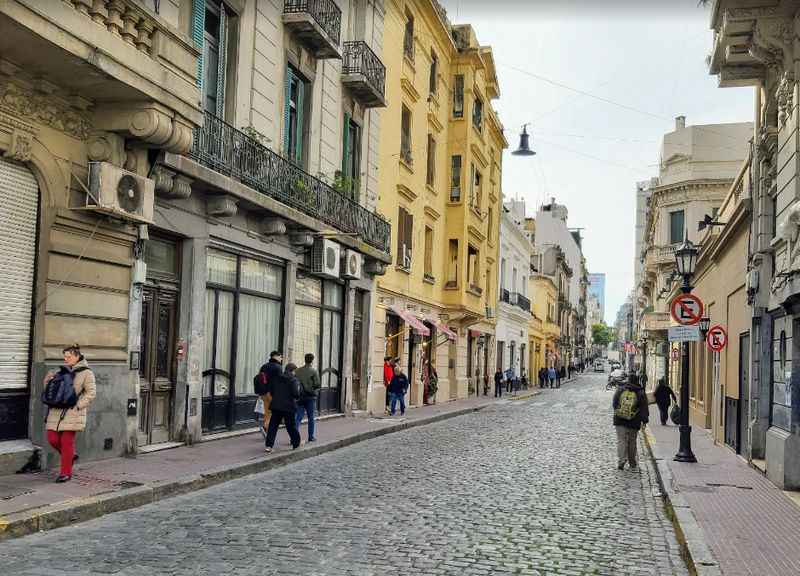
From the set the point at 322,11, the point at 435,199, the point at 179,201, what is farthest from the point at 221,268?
the point at 435,199

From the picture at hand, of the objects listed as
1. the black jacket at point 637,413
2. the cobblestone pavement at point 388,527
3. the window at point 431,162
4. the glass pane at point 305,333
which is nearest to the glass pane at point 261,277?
the glass pane at point 305,333

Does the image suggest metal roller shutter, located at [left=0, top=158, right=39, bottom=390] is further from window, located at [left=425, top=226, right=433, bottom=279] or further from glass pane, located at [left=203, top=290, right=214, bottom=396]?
window, located at [left=425, top=226, right=433, bottom=279]

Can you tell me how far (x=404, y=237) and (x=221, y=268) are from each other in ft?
40.9

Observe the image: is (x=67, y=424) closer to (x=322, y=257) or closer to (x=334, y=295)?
(x=322, y=257)

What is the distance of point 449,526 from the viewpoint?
8.46 m

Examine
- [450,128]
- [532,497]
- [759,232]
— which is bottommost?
[532,497]

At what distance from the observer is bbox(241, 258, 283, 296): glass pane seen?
16422 mm

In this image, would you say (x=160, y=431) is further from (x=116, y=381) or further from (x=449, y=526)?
(x=449, y=526)

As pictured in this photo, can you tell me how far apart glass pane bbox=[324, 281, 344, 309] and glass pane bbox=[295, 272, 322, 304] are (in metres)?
0.49

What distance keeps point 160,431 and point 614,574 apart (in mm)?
8780

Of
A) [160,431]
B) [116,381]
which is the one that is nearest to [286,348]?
[160,431]

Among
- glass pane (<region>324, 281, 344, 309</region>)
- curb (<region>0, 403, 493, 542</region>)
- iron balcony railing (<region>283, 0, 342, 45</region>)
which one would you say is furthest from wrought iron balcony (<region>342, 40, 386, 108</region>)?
curb (<region>0, 403, 493, 542</region>)

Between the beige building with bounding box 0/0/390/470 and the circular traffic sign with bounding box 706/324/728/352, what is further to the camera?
the circular traffic sign with bounding box 706/324/728/352

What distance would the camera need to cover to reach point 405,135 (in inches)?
1085
